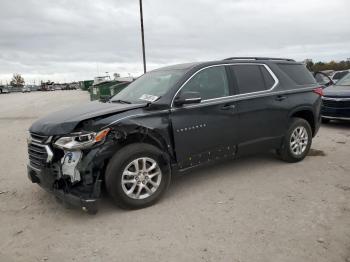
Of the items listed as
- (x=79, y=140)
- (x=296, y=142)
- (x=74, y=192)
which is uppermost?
(x=79, y=140)

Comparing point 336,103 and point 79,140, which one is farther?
point 336,103

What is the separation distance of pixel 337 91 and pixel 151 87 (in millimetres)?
6569

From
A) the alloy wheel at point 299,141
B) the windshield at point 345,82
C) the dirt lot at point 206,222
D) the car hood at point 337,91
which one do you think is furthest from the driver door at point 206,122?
the windshield at point 345,82

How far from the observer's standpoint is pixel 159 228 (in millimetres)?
3598

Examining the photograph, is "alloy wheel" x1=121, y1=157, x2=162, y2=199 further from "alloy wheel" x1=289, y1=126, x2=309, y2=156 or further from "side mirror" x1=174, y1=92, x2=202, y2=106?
"alloy wheel" x1=289, y1=126, x2=309, y2=156

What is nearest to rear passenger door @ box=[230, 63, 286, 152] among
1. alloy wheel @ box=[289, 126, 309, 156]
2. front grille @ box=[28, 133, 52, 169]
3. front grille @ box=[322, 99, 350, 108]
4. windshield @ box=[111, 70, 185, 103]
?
alloy wheel @ box=[289, 126, 309, 156]

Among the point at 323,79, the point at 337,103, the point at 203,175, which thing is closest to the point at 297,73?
the point at 203,175

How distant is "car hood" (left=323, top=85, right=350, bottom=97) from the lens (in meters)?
8.97

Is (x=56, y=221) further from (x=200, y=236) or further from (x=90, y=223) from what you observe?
(x=200, y=236)

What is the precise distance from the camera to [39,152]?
3979 mm

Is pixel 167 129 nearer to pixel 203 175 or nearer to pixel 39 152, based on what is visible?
pixel 203 175

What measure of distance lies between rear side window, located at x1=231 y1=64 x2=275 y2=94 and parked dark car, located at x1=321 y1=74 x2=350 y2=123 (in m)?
4.49

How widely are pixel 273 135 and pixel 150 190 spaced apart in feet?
7.65

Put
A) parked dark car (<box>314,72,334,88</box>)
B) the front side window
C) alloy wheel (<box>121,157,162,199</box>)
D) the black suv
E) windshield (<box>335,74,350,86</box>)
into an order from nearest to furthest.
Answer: the black suv → alloy wheel (<box>121,157,162,199</box>) → the front side window → windshield (<box>335,74,350,86</box>) → parked dark car (<box>314,72,334,88</box>)
